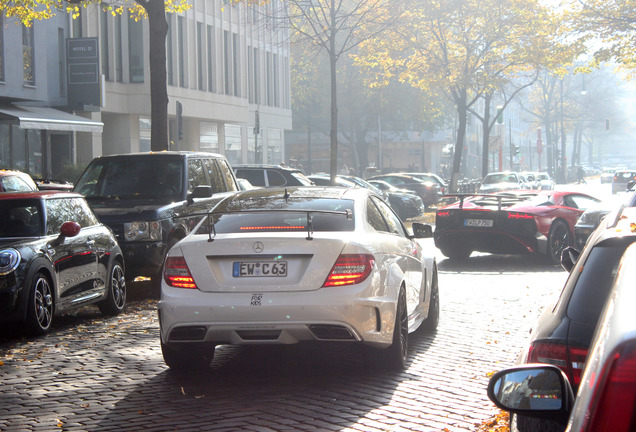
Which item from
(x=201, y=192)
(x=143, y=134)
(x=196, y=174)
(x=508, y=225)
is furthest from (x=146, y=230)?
(x=143, y=134)

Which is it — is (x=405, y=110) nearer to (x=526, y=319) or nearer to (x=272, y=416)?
(x=526, y=319)

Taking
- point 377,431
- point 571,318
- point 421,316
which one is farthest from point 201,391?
point 571,318

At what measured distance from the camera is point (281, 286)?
699 centimetres

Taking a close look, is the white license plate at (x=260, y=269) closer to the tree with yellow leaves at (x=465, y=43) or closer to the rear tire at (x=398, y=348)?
the rear tire at (x=398, y=348)

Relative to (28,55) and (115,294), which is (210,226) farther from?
(28,55)

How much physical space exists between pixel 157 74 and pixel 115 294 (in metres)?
7.60

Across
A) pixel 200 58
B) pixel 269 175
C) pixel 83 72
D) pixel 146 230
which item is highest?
pixel 200 58

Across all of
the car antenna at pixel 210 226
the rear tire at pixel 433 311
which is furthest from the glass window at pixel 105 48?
the car antenna at pixel 210 226

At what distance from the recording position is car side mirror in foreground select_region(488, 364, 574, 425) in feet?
7.95

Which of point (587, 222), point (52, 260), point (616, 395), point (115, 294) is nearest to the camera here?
point (616, 395)

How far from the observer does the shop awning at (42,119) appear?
27609 mm

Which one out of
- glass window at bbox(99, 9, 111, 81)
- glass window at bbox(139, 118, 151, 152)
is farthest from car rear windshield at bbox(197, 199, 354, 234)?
glass window at bbox(139, 118, 151, 152)

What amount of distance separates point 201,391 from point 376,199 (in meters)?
2.72

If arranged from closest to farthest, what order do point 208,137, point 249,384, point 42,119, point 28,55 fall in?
1. point 249,384
2. point 42,119
3. point 28,55
4. point 208,137
